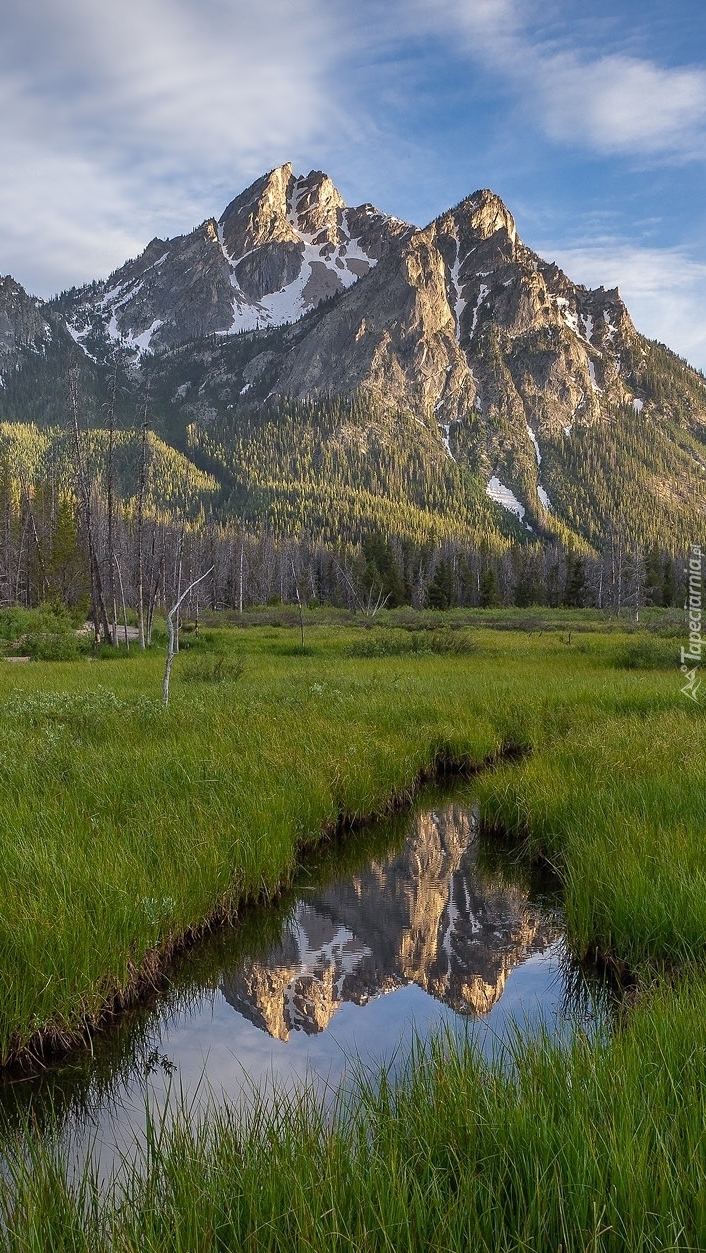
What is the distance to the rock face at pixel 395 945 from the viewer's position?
637 cm

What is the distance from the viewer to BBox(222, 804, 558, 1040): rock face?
6371 millimetres

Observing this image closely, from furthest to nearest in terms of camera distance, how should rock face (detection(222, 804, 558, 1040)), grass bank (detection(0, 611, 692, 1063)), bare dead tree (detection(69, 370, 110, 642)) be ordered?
bare dead tree (detection(69, 370, 110, 642)), rock face (detection(222, 804, 558, 1040)), grass bank (detection(0, 611, 692, 1063))

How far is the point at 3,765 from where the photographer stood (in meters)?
9.63

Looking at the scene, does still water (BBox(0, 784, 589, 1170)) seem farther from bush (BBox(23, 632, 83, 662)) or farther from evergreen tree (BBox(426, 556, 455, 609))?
evergreen tree (BBox(426, 556, 455, 609))

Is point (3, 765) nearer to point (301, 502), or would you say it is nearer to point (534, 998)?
point (534, 998)

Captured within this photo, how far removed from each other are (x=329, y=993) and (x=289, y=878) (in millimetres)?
2204

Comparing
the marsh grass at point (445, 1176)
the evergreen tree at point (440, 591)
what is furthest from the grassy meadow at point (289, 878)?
the evergreen tree at point (440, 591)

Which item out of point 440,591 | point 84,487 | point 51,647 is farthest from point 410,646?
point 440,591

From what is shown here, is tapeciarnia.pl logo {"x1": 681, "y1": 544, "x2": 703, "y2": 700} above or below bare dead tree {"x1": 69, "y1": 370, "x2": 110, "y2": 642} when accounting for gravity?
below

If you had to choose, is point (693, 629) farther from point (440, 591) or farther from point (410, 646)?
point (440, 591)

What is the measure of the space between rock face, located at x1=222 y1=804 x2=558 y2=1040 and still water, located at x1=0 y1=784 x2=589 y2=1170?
0.06 ft

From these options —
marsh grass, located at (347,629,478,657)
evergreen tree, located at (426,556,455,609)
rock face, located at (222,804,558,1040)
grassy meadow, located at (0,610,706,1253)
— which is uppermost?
evergreen tree, located at (426,556,455,609)

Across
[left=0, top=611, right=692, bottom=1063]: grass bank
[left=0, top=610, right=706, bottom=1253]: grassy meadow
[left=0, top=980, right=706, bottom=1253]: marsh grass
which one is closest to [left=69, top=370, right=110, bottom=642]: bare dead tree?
[left=0, top=611, right=692, bottom=1063]: grass bank

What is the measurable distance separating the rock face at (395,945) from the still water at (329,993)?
0.06 ft
